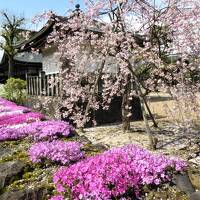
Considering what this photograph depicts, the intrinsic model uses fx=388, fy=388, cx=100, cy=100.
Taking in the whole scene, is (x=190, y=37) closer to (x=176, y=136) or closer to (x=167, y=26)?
(x=167, y=26)

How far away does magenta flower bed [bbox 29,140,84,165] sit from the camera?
7271 millimetres

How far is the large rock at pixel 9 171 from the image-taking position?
683 cm

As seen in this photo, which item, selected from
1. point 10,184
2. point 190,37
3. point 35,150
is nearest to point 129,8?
point 190,37

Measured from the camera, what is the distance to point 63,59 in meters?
18.8

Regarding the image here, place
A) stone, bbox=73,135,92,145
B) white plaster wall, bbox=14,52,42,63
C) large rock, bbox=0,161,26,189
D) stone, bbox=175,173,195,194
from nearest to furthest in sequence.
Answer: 1. stone, bbox=175,173,195,194
2. large rock, bbox=0,161,26,189
3. stone, bbox=73,135,92,145
4. white plaster wall, bbox=14,52,42,63

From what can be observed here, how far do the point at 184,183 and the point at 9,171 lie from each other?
10.8ft

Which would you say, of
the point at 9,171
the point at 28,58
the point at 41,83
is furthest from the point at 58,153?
the point at 28,58

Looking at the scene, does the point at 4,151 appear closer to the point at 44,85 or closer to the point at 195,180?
the point at 195,180

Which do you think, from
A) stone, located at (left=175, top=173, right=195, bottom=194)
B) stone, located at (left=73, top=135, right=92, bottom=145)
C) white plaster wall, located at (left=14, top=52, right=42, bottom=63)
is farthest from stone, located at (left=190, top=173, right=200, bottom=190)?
white plaster wall, located at (left=14, top=52, right=42, bottom=63)

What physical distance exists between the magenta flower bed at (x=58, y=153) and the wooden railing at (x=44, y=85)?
1088cm

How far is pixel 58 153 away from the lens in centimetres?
740

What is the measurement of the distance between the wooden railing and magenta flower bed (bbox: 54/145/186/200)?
12.8 metres

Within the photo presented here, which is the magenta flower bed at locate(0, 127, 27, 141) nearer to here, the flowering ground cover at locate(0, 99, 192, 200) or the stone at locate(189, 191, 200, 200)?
the flowering ground cover at locate(0, 99, 192, 200)

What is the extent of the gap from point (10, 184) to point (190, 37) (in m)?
10.00
